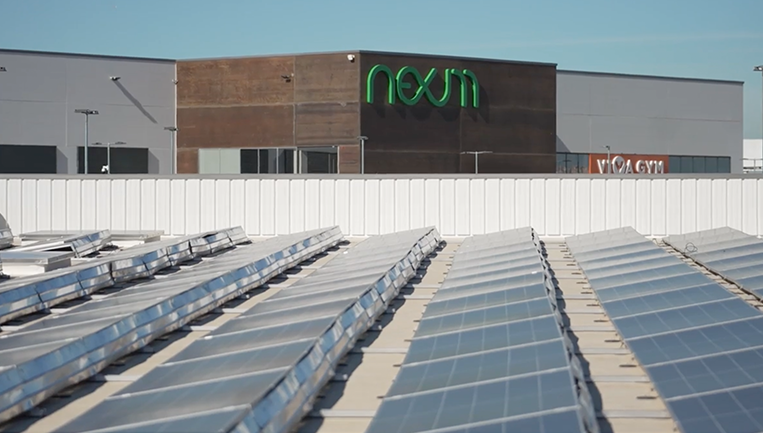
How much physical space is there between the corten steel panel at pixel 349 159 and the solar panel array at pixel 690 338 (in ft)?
105

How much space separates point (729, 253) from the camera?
19.1 metres

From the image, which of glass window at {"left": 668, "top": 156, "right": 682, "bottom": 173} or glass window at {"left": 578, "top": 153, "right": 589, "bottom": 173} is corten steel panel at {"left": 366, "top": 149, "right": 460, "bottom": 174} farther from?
glass window at {"left": 668, "top": 156, "right": 682, "bottom": 173}

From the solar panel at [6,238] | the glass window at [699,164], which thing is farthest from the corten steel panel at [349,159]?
the glass window at [699,164]

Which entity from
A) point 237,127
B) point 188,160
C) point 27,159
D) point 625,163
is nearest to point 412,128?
point 237,127

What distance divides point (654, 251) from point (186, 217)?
14592 millimetres

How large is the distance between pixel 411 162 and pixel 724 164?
26.8m

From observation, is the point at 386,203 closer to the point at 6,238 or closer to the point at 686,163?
the point at 6,238

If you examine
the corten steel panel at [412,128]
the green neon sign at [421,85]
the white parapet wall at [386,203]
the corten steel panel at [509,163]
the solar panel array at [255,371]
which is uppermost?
the green neon sign at [421,85]

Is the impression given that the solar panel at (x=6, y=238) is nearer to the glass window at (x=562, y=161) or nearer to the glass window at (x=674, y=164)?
the glass window at (x=562, y=161)

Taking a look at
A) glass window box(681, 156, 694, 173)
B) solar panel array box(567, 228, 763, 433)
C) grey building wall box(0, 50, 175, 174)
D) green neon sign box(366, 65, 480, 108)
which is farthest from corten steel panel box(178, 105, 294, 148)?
solar panel array box(567, 228, 763, 433)

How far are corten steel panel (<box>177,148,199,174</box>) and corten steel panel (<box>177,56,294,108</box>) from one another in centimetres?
254

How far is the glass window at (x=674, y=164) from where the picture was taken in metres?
62.9

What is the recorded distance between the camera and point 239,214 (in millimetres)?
28125

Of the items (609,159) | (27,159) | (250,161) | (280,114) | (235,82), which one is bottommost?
(250,161)
